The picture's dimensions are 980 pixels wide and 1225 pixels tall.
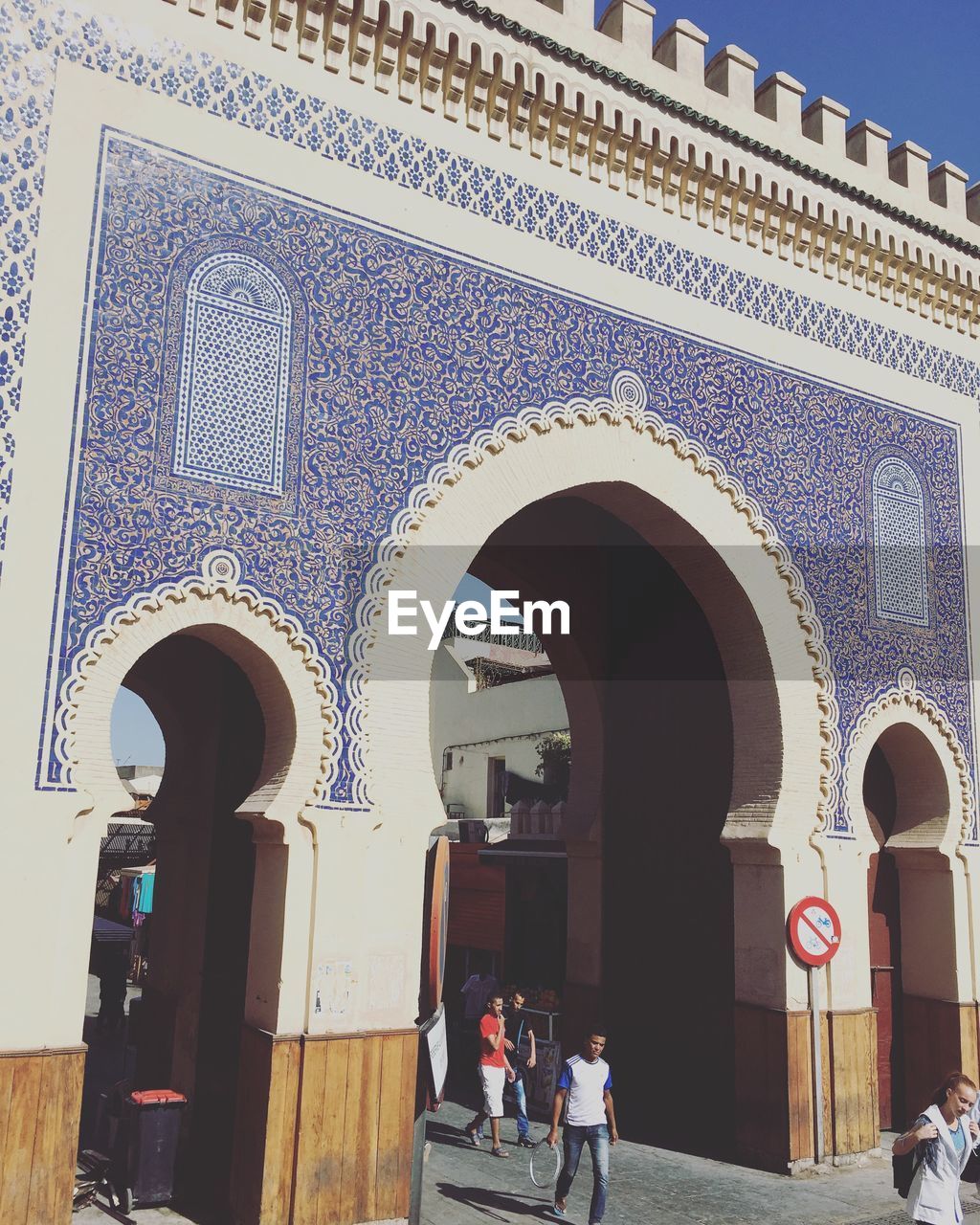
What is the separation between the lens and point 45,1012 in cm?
434

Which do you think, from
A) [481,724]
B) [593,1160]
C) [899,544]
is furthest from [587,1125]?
[481,724]

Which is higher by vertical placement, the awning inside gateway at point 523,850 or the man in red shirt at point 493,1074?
the awning inside gateway at point 523,850

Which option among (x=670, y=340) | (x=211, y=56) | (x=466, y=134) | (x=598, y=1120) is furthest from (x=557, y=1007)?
(x=211, y=56)

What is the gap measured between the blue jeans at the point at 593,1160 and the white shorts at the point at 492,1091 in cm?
117

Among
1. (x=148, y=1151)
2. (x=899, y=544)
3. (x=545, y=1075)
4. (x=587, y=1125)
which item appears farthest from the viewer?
(x=545, y=1075)

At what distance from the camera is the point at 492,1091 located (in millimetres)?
6617

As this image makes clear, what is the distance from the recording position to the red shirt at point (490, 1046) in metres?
6.83

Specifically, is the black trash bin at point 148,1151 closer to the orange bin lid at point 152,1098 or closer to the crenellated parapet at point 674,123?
the orange bin lid at point 152,1098

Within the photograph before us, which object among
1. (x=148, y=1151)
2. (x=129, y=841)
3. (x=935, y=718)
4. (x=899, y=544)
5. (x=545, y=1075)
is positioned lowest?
(x=545, y=1075)

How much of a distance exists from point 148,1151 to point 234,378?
359 centimetres

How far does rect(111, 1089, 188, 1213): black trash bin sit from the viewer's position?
5176 millimetres

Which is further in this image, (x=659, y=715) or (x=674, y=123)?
(x=659, y=715)

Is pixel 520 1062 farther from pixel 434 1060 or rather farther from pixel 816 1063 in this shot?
pixel 434 1060

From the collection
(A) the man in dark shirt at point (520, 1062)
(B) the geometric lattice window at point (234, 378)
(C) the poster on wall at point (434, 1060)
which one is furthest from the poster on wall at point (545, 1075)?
(B) the geometric lattice window at point (234, 378)
